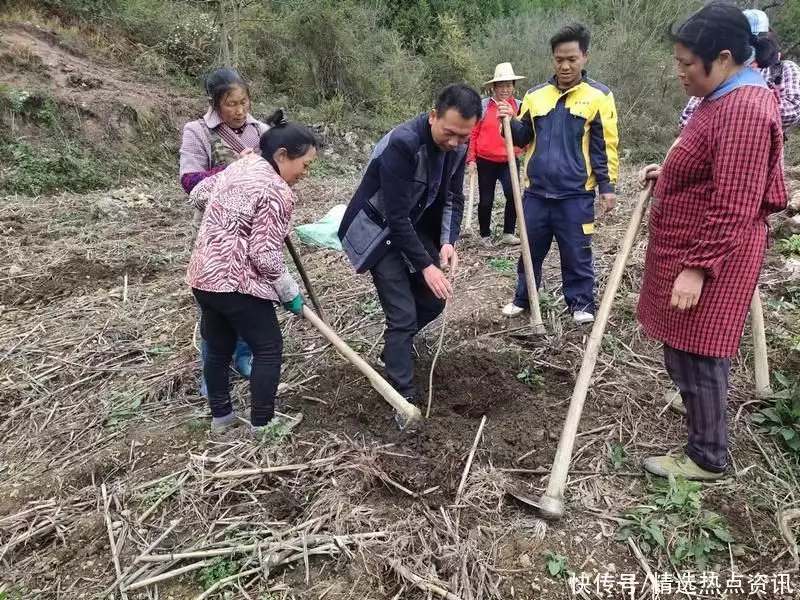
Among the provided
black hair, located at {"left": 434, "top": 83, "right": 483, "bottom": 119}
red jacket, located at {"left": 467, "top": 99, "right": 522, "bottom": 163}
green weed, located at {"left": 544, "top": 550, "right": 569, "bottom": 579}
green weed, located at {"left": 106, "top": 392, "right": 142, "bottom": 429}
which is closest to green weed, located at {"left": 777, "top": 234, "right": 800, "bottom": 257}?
red jacket, located at {"left": 467, "top": 99, "right": 522, "bottom": 163}

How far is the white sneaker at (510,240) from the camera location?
538cm

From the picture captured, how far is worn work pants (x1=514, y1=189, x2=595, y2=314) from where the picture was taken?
3.54 meters

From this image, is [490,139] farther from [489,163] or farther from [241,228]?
[241,228]

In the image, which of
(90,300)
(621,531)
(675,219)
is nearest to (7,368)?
(90,300)

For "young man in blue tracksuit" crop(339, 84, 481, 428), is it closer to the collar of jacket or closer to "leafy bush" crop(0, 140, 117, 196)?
the collar of jacket

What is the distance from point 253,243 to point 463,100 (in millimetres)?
1067

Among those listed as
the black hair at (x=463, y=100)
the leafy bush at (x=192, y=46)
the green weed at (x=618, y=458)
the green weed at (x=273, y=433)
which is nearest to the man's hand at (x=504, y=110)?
the black hair at (x=463, y=100)

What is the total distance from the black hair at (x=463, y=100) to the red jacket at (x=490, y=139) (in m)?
2.95

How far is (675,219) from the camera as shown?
219 centimetres

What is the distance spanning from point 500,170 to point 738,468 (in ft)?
11.8

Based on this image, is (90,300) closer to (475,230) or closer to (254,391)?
(254,391)

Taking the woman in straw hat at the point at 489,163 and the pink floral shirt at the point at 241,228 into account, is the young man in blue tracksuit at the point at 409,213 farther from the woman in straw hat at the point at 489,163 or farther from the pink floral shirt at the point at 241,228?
the woman in straw hat at the point at 489,163

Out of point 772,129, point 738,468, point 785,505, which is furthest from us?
point 738,468

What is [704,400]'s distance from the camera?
7.28 ft
